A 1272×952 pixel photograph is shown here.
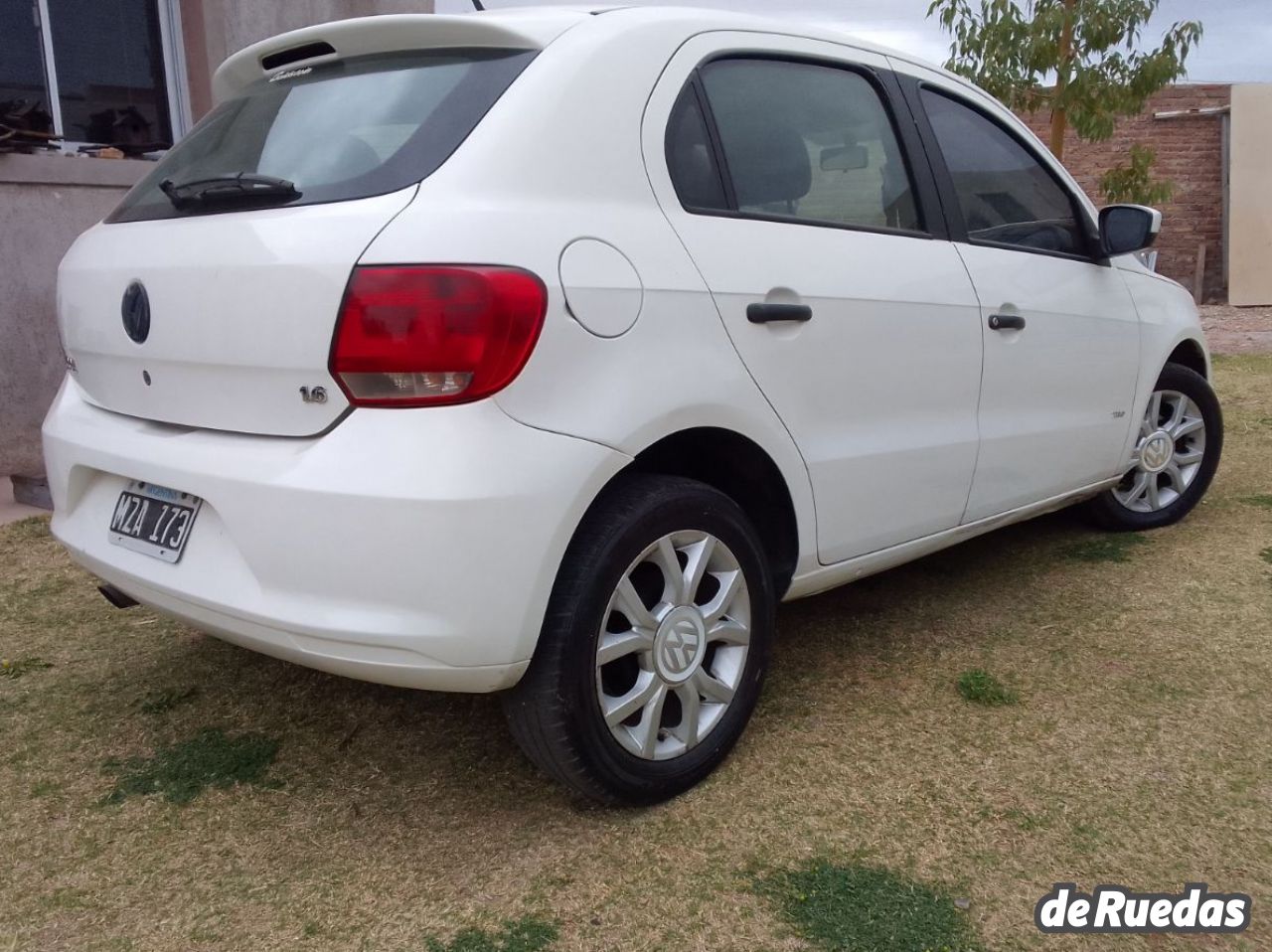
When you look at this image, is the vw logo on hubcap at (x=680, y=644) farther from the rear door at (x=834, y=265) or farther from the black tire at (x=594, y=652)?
the rear door at (x=834, y=265)

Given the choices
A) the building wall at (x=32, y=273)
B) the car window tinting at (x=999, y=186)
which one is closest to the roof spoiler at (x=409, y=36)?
the car window tinting at (x=999, y=186)

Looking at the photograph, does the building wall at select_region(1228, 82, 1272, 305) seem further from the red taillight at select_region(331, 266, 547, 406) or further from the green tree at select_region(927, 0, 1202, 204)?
the red taillight at select_region(331, 266, 547, 406)

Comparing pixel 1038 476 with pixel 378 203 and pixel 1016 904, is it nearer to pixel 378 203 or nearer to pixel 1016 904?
pixel 1016 904

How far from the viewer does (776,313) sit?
2473 mm

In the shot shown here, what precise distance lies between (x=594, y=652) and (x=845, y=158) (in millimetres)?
1495

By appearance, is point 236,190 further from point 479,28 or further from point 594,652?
point 594,652

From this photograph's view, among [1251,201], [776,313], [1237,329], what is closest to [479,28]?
[776,313]

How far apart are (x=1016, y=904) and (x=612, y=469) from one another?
111 cm

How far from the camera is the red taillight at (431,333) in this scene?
196 centimetres

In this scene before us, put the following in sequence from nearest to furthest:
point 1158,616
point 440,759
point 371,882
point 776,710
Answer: point 371,882 < point 440,759 < point 776,710 < point 1158,616

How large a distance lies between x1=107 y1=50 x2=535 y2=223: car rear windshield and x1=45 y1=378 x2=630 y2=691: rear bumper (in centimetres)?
49

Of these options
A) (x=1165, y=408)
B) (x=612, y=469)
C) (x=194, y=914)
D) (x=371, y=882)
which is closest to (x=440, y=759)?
(x=371, y=882)

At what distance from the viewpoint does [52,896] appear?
2.16 m

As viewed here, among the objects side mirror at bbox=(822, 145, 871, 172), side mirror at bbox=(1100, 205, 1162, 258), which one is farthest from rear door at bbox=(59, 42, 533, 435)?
side mirror at bbox=(1100, 205, 1162, 258)
